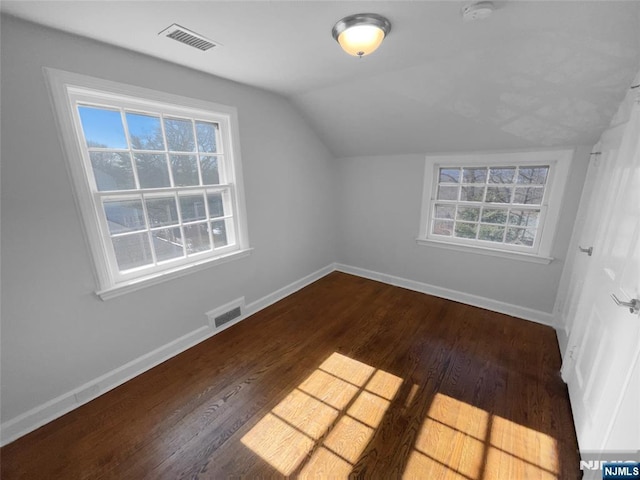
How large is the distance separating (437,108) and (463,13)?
106cm

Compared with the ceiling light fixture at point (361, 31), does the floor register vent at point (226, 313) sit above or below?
below

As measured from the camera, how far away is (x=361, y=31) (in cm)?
136

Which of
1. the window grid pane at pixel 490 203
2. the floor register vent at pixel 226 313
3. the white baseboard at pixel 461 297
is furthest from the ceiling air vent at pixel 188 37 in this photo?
the white baseboard at pixel 461 297

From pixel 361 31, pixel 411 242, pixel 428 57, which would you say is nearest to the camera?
pixel 361 31

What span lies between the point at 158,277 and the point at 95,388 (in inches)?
32.6

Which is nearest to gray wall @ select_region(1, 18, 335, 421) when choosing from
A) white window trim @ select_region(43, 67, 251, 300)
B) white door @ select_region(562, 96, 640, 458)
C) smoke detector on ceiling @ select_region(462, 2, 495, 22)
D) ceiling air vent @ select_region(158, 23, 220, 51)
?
white window trim @ select_region(43, 67, 251, 300)

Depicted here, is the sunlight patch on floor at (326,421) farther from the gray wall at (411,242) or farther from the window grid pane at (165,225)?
the gray wall at (411,242)

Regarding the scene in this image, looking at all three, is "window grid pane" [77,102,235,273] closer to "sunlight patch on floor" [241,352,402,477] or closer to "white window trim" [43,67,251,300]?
"white window trim" [43,67,251,300]

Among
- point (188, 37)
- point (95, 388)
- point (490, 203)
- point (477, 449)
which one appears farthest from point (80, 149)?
point (490, 203)

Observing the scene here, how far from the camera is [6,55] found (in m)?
1.28

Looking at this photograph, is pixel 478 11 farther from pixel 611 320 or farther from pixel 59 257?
pixel 59 257

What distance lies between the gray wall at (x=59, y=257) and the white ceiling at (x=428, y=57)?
142 millimetres

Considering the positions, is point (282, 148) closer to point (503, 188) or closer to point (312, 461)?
point (503, 188)

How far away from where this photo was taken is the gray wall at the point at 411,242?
2506 mm
